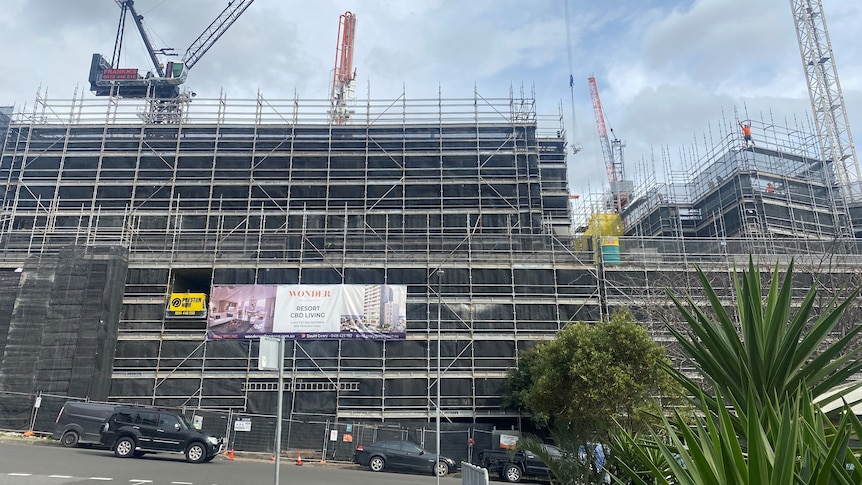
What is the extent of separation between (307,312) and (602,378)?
671 inches

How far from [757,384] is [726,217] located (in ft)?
135

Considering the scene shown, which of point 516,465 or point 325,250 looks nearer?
point 516,465

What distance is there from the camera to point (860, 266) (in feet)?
92.4

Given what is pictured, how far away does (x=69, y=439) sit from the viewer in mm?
20312

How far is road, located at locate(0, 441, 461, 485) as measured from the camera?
13513 mm

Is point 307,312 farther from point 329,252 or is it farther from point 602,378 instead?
point 602,378

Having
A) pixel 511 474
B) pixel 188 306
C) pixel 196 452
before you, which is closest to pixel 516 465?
pixel 511 474

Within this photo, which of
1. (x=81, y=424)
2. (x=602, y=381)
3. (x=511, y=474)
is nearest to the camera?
(x=602, y=381)

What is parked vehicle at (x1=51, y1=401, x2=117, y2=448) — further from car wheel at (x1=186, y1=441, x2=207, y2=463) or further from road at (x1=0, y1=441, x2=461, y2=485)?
car wheel at (x1=186, y1=441, x2=207, y2=463)

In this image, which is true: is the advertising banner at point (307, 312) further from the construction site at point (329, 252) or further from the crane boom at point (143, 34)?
the crane boom at point (143, 34)

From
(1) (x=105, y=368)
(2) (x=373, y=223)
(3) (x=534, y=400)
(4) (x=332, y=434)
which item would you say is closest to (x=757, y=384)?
(3) (x=534, y=400)

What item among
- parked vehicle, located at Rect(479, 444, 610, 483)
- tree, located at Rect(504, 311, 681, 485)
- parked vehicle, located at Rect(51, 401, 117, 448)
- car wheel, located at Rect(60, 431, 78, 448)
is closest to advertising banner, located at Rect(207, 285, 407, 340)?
parked vehicle, located at Rect(51, 401, 117, 448)

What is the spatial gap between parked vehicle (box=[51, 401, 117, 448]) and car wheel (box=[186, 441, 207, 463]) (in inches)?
158

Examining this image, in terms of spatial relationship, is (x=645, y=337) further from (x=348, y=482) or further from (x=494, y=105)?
(x=494, y=105)
